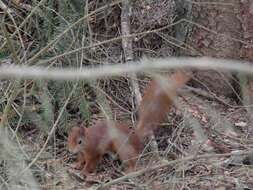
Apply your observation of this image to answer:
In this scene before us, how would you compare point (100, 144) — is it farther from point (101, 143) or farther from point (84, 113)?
point (84, 113)

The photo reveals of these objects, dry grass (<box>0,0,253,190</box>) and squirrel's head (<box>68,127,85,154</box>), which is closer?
dry grass (<box>0,0,253,190</box>)

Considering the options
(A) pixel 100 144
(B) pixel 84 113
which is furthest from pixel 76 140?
(B) pixel 84 113

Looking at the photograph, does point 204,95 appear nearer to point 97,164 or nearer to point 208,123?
point 208,123

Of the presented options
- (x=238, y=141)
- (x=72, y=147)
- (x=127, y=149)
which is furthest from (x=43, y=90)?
(x=238, y=141)

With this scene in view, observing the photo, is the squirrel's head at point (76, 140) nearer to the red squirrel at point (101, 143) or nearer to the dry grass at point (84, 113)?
the red squirrel at point (101, 143)

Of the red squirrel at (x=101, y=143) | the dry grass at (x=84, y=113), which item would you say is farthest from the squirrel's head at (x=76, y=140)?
the dry grass at (x=84, y=113)

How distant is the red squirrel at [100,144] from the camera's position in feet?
9.50

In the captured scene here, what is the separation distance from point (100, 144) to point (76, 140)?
0.42 feet

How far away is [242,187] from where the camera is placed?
284 centimetres

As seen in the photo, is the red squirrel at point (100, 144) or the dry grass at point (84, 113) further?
the red squirrel at point (100, 144)

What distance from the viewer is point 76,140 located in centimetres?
297

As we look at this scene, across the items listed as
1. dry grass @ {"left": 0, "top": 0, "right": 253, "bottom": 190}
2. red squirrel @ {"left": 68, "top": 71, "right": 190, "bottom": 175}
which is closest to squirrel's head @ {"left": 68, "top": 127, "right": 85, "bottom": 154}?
red squirrel @ {"left": 68, "top": 71, "right": 190, "bottom": 175}

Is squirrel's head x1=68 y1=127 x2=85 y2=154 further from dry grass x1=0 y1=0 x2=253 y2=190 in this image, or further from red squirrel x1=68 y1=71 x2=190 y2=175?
dry grass x1=0 y1=0 x2=253 y2=190

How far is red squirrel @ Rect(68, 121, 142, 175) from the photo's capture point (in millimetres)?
2895
